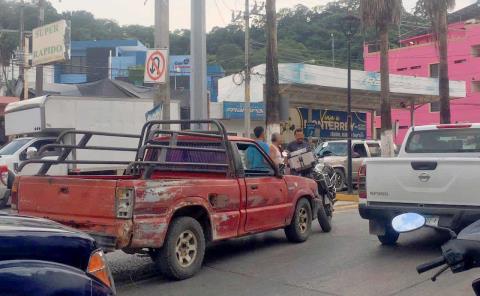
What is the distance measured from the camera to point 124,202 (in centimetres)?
652

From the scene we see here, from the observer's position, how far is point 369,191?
851cm

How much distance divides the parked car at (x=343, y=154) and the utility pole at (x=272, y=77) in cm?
222

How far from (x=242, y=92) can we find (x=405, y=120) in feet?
65.3

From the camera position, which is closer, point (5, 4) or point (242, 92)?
point (242, 92)

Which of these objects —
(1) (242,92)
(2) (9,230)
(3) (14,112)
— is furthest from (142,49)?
(2) (9,230)

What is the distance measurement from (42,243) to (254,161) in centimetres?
609

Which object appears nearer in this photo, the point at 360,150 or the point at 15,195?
the point at 15,195

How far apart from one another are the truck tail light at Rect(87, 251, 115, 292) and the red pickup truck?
291cm

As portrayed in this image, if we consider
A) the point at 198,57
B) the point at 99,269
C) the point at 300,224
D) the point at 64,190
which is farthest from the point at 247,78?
the point at 99,269

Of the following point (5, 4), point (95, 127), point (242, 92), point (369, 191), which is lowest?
point (369, 191)

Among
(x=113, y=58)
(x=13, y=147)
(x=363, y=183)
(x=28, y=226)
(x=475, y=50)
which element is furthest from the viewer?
(x=113, y=58)

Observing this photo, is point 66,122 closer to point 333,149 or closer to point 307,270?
point 333,149

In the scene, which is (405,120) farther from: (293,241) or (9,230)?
(9,230)

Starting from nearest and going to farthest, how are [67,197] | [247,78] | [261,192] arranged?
[67,197] → [261,192] → [247,78]
